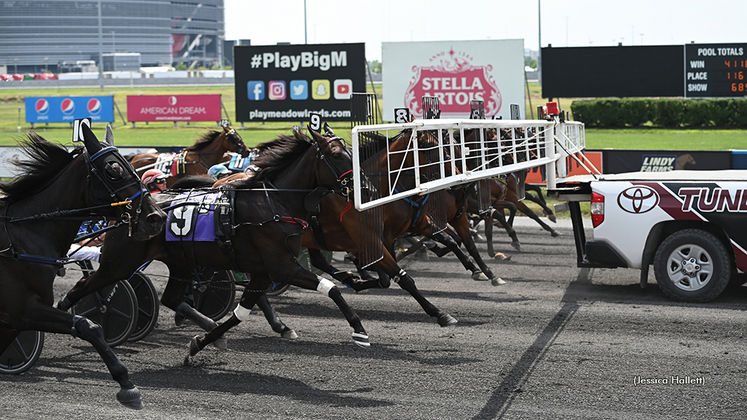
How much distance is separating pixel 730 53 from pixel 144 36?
145 metres

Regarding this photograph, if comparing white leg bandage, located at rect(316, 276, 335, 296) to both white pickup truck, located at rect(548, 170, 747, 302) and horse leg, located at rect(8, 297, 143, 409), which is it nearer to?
horse leg, located at rect(8, 297, 143, 409)

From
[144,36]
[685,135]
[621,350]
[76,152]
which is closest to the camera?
[76,152]

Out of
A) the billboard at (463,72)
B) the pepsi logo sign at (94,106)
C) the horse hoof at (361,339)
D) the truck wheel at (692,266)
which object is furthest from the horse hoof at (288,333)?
the pepsi logo sign at (94,106)

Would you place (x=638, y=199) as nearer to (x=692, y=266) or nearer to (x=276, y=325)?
(x=692, y=266)

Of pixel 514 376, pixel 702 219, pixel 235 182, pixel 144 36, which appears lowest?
pixel 514 376

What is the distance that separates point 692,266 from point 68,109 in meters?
35.6

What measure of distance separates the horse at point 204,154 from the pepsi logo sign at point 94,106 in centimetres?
2498

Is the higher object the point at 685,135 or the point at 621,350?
the point at 685,135

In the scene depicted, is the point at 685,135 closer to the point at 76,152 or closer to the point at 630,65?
the point at 630,65

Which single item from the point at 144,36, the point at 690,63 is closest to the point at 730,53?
the point at 690,63

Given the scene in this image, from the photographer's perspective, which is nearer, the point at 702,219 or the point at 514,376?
the point at 514,376

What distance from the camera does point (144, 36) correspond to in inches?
5960

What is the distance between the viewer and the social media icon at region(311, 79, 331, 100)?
22438mm

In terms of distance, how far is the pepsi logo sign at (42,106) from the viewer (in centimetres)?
3856
